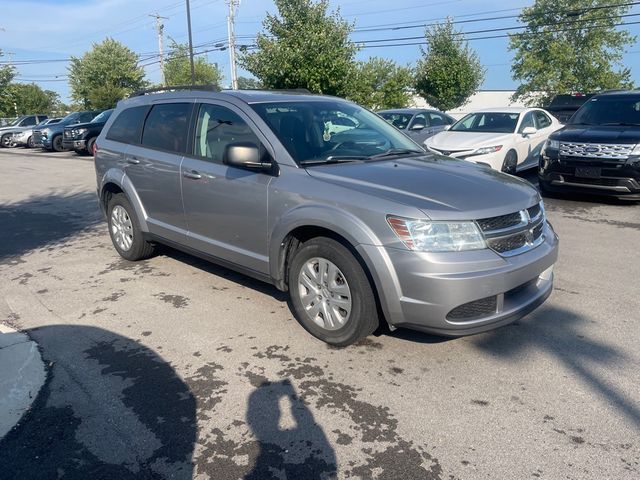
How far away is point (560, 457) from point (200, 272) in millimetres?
4005

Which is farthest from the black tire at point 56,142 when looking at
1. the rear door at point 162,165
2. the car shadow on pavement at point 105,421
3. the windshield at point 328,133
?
the car shadow on pavement at point 105,421

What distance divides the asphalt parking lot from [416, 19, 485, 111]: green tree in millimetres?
25376

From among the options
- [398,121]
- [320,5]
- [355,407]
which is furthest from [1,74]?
[355,407]

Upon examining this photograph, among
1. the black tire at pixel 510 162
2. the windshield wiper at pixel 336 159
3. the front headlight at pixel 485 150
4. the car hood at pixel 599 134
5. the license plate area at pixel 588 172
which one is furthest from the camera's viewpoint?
the black tire at pixel 510 162

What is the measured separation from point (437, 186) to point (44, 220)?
7.32 meters

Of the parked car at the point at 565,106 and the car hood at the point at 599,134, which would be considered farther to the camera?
the parked car at the point at 565,106

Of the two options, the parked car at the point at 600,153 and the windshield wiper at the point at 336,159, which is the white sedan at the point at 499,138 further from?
the windshield wiper at the point at 336,159

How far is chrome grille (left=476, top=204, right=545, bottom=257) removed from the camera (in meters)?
3.49

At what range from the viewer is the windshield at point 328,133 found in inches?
171

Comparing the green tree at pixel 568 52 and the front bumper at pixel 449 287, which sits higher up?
the green tree at pixel 568 52

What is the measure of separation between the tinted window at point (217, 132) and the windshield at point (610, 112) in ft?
24.0

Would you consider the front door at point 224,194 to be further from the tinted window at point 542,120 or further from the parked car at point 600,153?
the tinted window at point 542,120

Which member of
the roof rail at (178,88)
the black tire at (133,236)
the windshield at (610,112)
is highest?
the roof rail at (178,88)

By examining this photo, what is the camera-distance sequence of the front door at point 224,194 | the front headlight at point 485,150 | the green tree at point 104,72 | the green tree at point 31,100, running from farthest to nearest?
the green tree at point 31,100 → the green tree at point 104,72 → the front headlight at point 485,150 → the front door at point 224,194
